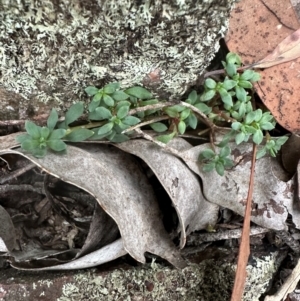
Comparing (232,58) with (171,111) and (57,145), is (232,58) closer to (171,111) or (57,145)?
(171,111)

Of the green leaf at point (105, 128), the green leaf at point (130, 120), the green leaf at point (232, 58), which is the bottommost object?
the green leaf at point (105, 128)

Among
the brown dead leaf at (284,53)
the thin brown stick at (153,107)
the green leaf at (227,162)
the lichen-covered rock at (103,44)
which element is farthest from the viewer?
the brown dead leaf at (284,53)

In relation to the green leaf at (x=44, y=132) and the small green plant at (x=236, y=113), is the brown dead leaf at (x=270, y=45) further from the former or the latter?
the green leaf at (x=44, y=132)

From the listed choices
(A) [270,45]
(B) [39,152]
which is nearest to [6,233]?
(B) [39,152]

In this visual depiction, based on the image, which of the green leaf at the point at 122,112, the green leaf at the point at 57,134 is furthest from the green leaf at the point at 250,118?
the green leaf at the point at 57,134

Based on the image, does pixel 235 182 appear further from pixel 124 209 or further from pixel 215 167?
pixel 124 209

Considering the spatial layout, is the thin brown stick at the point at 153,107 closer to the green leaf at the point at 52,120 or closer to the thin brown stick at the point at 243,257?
the green leaf at the point at 52,120

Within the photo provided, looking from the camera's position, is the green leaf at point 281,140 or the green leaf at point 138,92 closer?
the green leaf at point 138,92

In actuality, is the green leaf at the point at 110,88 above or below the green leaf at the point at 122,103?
above

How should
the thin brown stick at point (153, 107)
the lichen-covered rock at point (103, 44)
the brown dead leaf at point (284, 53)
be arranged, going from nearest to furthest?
the lichen-covered rock at point (103, 44) → the thin brown stick at point (153, 107) → the brown dead leaf at point (284, 53)
